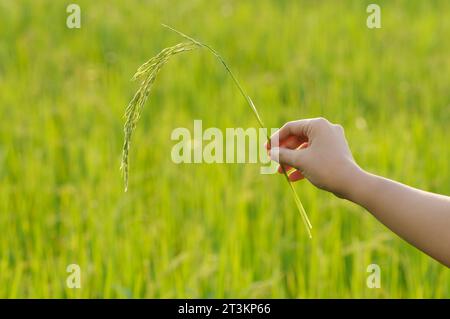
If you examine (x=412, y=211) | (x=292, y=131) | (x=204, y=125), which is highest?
(x=204, y=125)

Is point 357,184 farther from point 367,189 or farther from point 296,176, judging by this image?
point 296,176

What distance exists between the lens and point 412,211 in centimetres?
94

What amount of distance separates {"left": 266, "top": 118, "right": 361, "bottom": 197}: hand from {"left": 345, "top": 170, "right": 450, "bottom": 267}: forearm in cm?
2

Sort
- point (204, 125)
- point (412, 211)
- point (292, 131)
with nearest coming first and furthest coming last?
point (412, 211), point (292, 131), point (204, 125)

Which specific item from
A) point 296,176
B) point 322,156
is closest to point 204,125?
point 296,176

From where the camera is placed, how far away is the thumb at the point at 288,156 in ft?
3.32

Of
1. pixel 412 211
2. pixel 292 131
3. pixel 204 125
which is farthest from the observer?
pixel 204 125

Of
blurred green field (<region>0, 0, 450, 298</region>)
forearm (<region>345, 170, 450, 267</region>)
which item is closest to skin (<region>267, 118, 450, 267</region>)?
forearm (<region>345, 170, 450, 267</region>)

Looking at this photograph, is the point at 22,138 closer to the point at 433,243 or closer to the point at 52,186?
the point at 52,186

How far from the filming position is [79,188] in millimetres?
2494

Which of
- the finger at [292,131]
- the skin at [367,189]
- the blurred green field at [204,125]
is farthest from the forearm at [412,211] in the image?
the blurred green field at [204,125]

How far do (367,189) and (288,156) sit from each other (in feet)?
0.37

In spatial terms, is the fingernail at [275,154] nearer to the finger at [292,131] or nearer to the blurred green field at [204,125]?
the finger at [292,131]

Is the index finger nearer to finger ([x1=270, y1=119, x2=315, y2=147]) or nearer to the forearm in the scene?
finger ([x1=270, y1=119, x2=315, y2=147])
